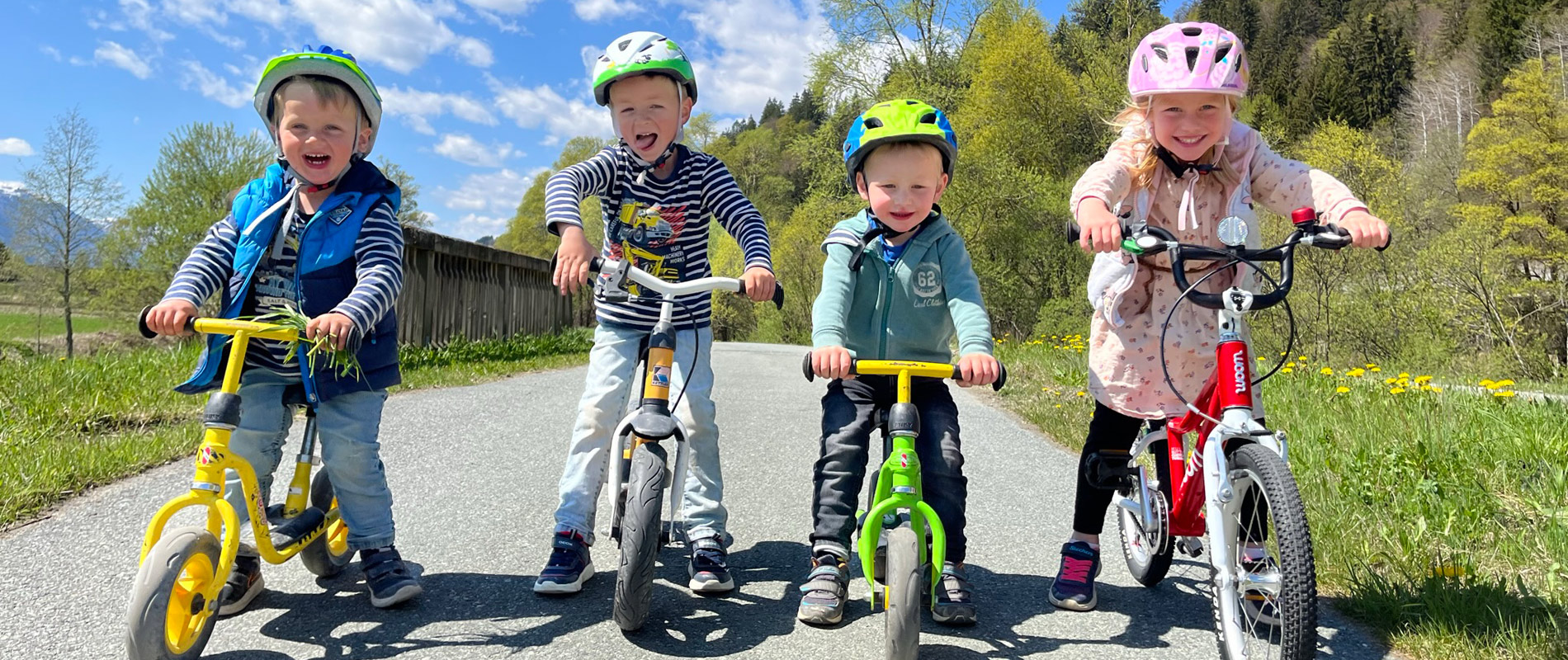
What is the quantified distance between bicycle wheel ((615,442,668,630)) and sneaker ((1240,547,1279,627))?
157 cm

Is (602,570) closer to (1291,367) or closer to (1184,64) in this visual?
(1184,64)

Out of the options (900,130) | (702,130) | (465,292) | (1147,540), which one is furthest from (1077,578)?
(702,130)

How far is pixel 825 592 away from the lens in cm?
281

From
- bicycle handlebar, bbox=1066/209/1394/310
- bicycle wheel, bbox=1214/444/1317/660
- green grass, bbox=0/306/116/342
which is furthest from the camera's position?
green grass, bbox=0/306/116/342

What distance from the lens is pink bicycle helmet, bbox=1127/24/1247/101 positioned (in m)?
2.66

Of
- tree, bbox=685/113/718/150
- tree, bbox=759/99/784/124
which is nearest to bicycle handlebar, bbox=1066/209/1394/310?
tree, bbox=685/113/718/150

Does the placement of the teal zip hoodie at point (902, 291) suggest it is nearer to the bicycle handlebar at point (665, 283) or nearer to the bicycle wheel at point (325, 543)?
the bicycle handlebar at point (665, 283)

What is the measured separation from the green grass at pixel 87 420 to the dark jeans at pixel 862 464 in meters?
3.14

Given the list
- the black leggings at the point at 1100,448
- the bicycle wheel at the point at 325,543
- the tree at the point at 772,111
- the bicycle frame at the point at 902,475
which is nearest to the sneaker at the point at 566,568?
the bicycle wheel at the point at 325,543

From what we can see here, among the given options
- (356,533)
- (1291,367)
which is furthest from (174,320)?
(1291,367)

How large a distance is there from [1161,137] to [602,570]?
7.85 feet

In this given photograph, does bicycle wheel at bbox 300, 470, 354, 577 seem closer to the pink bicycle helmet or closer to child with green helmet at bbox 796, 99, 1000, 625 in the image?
child with green helmet at bbox 796, 99, 1000, 625

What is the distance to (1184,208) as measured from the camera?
9.48 feet

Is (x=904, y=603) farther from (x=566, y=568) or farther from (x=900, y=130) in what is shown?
(x=900, y=130)
